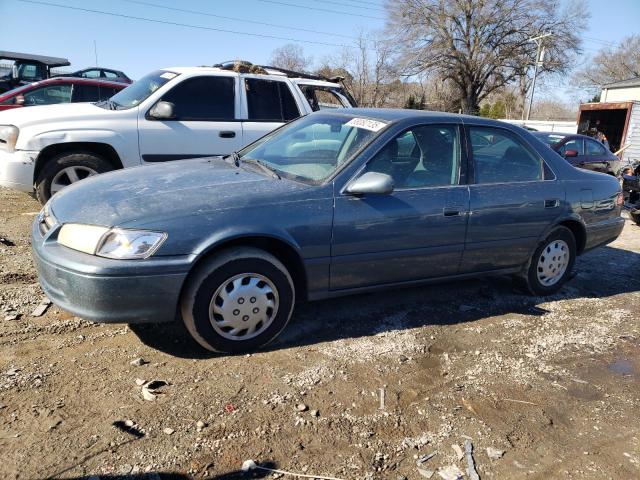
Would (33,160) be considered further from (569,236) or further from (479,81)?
(479,81)

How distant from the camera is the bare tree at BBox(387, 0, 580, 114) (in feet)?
124

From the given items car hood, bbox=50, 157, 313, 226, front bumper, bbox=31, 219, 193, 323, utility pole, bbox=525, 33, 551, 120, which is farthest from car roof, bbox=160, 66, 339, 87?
utility pole, bbox=525, 33, 551, 120

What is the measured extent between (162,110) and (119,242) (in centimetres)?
335

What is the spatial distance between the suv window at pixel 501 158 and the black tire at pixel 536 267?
0.61m

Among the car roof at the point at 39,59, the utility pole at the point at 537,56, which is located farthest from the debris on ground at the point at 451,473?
the utility pole at the point at 537,56

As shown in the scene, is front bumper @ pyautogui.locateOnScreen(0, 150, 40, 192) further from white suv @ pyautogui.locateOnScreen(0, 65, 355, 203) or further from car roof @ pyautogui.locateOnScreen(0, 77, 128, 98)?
car roof @ pyautogui.locateOnScreen(0, 77, 128, 98)

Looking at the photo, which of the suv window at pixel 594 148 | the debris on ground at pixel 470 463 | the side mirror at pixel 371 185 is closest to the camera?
the debris on ground at pixel 470 463

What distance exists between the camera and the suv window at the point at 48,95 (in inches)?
404

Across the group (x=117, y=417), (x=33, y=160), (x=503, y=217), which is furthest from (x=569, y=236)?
(x=33, y=160)

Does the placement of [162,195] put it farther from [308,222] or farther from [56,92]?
[56,92]

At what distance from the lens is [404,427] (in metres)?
2.76

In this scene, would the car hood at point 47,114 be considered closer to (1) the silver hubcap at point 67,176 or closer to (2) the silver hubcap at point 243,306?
(1) the silver hubcap at point 67,176

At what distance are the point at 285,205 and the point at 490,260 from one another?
2.00 m

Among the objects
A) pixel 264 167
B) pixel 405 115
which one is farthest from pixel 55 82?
pixel 405 115
